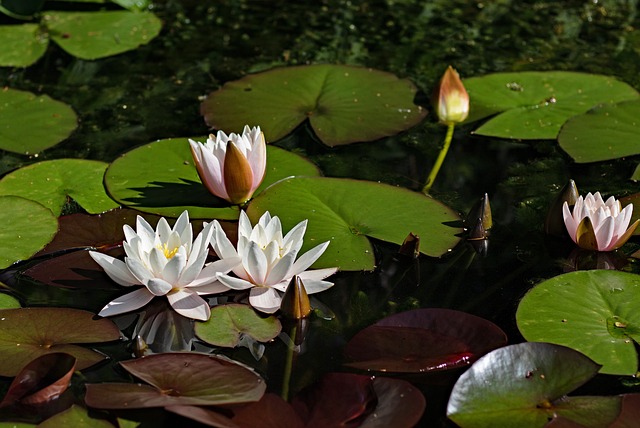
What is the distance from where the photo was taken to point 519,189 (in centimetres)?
323

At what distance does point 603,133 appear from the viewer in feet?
11.5

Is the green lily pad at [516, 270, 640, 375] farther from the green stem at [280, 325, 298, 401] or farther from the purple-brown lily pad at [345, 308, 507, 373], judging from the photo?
the green stem at [280, 325, 298, 401]

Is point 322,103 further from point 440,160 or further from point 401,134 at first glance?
point 440,160

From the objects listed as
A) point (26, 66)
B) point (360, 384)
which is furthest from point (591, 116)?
point (26, 66)

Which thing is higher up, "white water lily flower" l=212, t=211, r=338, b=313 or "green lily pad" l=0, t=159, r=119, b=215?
"white water lily flower" l=212, t=211, r=338, b=313

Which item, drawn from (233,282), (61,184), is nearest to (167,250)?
(233,282)

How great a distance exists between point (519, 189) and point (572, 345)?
3.51 feet

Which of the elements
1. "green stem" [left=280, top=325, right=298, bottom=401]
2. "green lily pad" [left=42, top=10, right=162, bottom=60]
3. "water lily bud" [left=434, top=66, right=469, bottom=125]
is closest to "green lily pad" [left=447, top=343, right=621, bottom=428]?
"green stem" [left=280, top=325, right=298, bottom=401]

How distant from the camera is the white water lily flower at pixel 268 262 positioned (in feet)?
7.89

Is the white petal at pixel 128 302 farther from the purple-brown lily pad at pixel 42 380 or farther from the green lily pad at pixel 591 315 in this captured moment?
the green lily pad at pixel 591 315

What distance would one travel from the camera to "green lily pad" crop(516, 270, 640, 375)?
224cm

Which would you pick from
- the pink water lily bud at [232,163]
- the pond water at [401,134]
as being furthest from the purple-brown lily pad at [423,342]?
the pink water lily bud at [232,163]

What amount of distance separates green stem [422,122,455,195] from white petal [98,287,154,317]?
120cm

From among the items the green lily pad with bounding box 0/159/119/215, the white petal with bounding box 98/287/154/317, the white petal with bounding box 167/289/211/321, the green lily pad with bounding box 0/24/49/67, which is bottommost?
the green lily pad with bounding box 0/24/49/67
